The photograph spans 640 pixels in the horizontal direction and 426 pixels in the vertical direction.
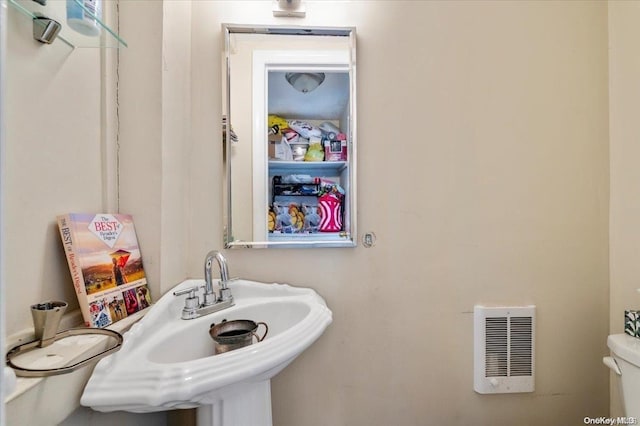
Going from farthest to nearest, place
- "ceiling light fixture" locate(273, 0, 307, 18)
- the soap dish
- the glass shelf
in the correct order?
"ceiling light fixture" locate(273, 0, 307, 18) < the glass shelf < the soap dish

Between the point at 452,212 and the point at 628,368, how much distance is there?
2.17 ft

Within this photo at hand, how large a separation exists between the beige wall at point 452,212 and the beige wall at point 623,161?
0.10ft

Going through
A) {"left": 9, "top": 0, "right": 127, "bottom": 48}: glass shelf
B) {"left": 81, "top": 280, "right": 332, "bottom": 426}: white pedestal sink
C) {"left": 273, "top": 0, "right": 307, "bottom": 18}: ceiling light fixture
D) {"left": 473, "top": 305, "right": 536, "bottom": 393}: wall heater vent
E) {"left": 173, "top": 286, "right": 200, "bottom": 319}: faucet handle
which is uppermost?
{"left": 273, "top": 0, "right": 307, "bottom": 18}: ceiling light fixture

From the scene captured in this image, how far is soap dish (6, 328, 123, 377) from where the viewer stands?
1.50 feet

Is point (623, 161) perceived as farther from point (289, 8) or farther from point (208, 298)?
point (208, 298)

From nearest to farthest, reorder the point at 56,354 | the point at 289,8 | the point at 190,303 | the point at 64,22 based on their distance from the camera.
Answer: the point at 56,354 < the point at 64,22 < the point at 190,303 < the point at 289,8

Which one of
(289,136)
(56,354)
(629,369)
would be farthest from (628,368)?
(56,354)

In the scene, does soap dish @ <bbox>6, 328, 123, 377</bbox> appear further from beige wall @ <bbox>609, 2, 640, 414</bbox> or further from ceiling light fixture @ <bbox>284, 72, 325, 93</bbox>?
beige wall @ <bbox>609, 2, 640, 414</bbox>

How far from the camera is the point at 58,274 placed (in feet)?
2.11

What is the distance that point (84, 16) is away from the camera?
625 millimetres

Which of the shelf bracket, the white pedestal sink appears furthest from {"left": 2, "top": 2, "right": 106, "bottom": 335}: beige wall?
the white pedestal sink

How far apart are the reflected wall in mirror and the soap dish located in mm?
492

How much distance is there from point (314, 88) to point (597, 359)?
4.97ft

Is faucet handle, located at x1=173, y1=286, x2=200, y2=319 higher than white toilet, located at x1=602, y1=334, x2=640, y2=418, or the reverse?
faucet handle, located at x1=173, y1=286, x2=200, y2=319
